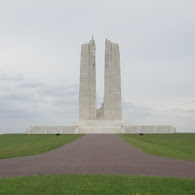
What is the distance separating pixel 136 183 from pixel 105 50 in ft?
182

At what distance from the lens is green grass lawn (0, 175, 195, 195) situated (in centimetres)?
739

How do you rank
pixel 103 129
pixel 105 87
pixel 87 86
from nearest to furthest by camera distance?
1. pixel 103 129
2. pixel 87 86
3. pixel 105 87

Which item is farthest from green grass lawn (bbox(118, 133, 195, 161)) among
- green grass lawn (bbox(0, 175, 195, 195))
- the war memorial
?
the war memorial

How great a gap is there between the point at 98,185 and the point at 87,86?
5256 centimetres

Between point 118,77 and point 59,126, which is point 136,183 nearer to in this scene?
point 59,126

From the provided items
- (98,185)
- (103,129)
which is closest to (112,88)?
(103,129)

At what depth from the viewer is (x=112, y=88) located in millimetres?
59938

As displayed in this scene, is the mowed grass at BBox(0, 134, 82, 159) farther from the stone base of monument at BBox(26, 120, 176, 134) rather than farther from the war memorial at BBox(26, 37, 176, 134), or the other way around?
the war memorial at BBox(26, 37, 176, 134)

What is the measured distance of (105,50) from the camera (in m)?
62.1

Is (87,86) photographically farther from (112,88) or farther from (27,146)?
(27,146)

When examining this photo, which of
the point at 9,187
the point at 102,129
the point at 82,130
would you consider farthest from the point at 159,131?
the point at 9,187

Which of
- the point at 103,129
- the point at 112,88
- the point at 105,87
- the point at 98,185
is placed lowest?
the point at 98,185

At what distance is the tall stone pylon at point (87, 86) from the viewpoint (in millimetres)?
60094

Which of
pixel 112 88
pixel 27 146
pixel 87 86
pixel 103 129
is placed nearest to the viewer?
pixel 27 146
